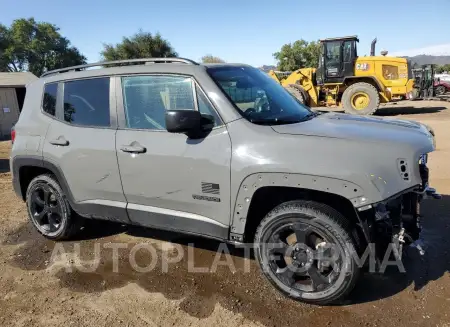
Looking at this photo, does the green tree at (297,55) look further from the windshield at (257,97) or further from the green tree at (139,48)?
the windshield at (257,97)

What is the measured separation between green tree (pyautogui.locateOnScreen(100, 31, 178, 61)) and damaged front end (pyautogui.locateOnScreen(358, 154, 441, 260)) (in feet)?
134

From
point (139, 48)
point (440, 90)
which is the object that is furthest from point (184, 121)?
point (139, 48)

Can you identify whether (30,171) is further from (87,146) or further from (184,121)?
(184,121)

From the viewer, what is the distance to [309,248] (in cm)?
296

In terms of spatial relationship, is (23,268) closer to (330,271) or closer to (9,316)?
(9,316)

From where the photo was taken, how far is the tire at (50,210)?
4.23 m

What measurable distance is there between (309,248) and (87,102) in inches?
103

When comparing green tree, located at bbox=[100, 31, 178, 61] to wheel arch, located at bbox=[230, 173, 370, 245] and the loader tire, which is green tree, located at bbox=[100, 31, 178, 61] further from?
wheel arch, located at bbox=[230, 173, 370, 245]

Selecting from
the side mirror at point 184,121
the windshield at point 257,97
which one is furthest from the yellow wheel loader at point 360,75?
the side mirror at point 184,121

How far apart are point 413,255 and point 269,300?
1624mm

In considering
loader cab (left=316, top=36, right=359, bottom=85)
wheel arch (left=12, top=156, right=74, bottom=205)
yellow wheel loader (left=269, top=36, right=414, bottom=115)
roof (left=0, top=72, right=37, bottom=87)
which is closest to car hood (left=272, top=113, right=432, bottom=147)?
wheel arch (left=12, top=156, right=74, bottom=205)

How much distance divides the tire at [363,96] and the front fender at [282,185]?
12886mm

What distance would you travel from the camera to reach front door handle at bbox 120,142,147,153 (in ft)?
11.1

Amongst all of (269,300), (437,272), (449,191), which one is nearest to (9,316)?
(269,300)
